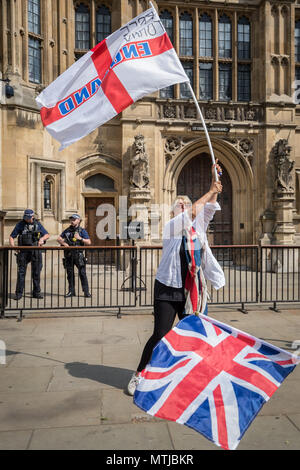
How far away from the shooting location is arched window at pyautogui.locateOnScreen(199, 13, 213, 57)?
1588cm

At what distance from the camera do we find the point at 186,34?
51.9 feet

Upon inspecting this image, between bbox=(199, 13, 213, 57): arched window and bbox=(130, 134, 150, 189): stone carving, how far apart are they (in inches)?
184

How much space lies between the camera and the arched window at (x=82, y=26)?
15266 millimetres

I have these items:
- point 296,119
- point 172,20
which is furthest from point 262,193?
point 172,20

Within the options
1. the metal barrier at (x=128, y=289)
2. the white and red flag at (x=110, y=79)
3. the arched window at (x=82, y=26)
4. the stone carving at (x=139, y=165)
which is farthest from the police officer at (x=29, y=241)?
the arched window at (x=82, y=26)

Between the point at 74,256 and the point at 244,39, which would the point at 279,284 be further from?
the point at 244,39

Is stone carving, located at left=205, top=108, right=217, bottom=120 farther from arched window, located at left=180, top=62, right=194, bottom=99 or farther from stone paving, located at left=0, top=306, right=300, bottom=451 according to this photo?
stone paving, located at left=0, top=306, right=300, bottom=451

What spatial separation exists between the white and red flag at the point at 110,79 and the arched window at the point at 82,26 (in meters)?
11.4

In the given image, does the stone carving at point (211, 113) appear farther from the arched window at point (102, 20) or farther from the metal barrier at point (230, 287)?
the metal barrier at point (230, 287)

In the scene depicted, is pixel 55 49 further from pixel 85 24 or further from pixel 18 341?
pixel 18 341

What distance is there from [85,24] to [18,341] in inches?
518

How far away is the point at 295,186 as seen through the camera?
639 inches

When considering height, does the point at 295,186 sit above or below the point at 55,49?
below

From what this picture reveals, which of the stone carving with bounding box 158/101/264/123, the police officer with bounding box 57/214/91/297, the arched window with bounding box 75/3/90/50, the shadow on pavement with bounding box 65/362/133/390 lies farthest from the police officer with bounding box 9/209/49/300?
the arched window with bounding box 75/3/90/50
